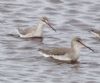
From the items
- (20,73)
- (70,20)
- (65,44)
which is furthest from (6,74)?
(70,20)

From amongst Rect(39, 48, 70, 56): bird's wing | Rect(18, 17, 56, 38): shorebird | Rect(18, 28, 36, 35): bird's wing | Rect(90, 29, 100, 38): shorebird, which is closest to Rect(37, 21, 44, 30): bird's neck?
Rect(18, 17, 56, 38): shorebird

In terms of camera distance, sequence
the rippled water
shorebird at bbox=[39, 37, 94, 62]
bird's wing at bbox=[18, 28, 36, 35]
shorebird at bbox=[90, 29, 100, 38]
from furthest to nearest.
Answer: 1. bird's wing at bbox=[18, 28, 36, 35]
2. shorebird at bbox=[90, 29, 100, 38]
3. shorebird at bbox=[39, 37, 94, 62]
4. the rippled water

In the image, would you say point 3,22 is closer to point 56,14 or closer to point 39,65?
point 56,14

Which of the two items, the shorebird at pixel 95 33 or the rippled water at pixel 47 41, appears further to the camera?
the shorebird at pixel 95 33

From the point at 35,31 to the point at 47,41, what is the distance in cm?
96

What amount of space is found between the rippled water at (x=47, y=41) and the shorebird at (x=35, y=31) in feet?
0.63

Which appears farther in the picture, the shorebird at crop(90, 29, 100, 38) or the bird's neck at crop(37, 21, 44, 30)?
the bird's neck at crop(37, 21, 44, 30)

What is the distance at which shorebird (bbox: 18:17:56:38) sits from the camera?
75.2 ft

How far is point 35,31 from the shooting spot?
2319cm

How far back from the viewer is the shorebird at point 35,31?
22.9m

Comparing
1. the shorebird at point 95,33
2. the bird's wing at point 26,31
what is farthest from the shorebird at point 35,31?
the shorebird at point 95,33

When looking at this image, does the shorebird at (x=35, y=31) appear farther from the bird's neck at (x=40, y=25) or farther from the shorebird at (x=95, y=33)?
the shorebird at (x=95, y=33)

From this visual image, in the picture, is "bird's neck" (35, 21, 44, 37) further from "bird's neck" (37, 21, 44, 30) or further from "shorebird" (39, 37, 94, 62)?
"shorebird" (39, 37, 94, 62)

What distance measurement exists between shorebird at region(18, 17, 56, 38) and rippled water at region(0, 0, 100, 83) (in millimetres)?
193
